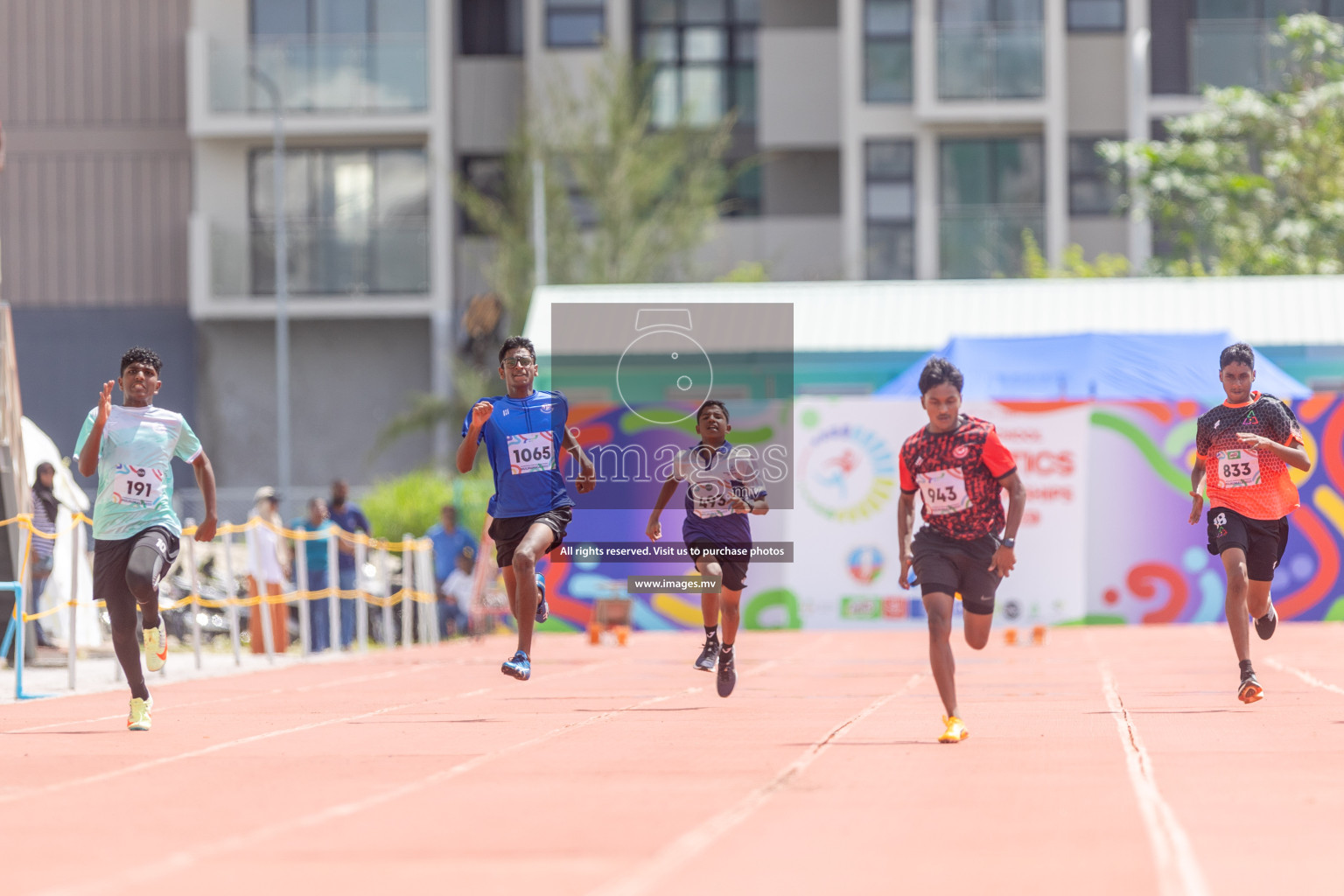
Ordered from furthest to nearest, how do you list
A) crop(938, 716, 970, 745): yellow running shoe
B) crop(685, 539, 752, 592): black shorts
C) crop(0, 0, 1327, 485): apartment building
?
crop(0, 0, 1327, 485): apartment building < crop(685, 539, 752, 592): black shorts < crop(938, 716, 970, 745): yellow running shoe

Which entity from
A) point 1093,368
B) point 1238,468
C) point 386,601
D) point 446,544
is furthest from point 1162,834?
point 1093,368

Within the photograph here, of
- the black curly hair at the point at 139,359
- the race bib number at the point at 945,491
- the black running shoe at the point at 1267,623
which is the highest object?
the black curly hair at the point at 139,359

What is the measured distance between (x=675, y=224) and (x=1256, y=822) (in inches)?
1308

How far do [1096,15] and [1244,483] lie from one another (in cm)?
3129

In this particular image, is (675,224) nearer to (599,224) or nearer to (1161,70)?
(599,224)

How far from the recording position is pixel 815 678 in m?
15.1

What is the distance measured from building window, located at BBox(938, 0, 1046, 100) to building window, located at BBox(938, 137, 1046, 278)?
111 centimetres

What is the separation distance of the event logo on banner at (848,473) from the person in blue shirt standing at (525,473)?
398 inches

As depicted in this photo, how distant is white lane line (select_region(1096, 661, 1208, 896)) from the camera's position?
5879 mm

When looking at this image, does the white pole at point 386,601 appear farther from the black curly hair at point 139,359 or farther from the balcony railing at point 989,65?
the balcony railing at point 989,65

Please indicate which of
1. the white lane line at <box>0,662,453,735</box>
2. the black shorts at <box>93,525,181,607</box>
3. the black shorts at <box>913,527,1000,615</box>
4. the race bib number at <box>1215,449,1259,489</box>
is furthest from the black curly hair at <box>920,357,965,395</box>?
the white lane line at <box>0,662,453,735</box>

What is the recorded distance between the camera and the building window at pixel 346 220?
4141 cm

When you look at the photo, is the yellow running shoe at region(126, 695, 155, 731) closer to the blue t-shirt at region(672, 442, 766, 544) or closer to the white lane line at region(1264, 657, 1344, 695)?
the blue t-shirt at region(672, 442, 766, 544)

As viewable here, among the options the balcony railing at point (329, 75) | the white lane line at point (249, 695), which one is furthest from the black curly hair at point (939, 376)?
the balcony railing at point (329, 75)
